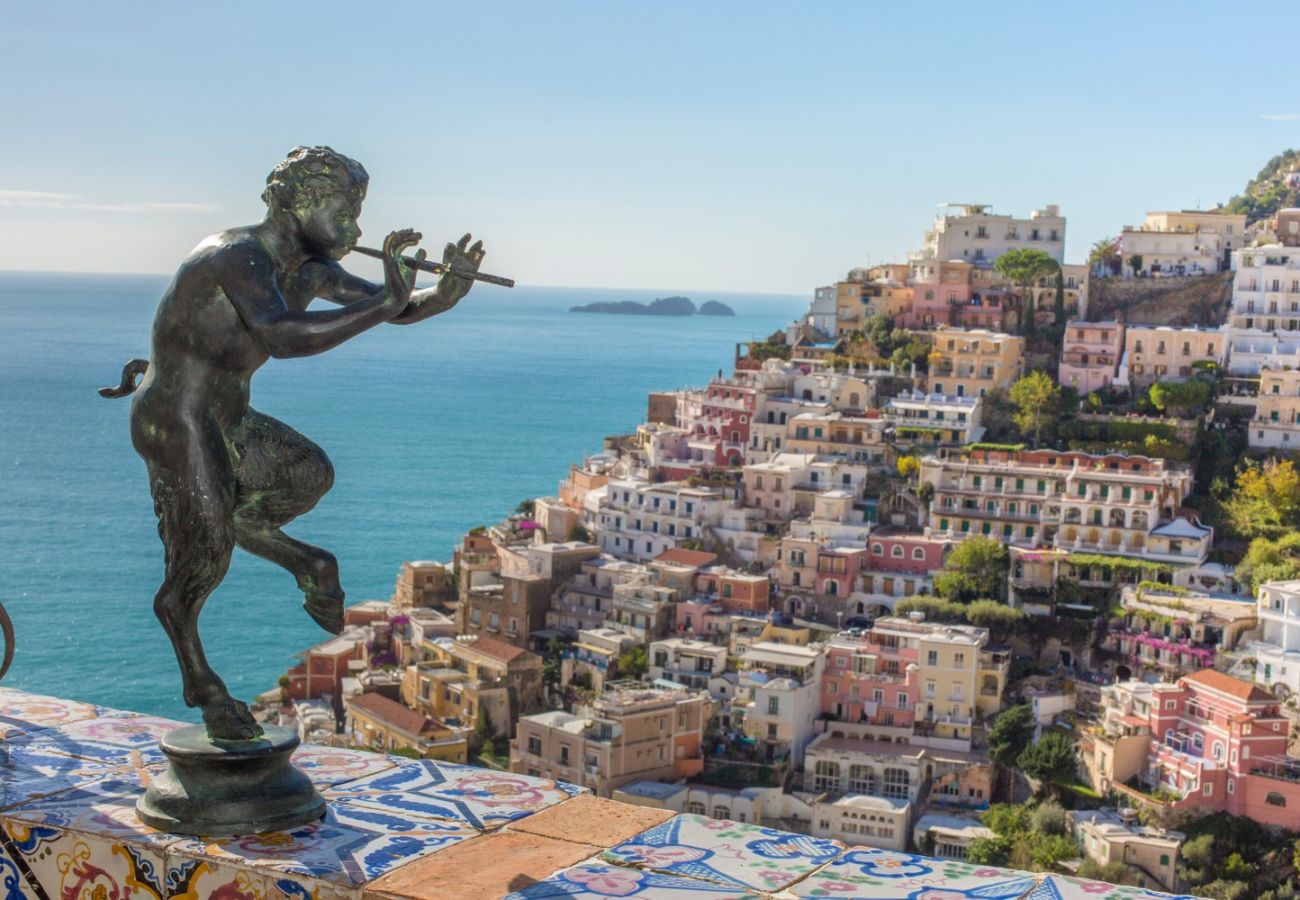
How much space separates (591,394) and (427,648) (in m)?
47.5

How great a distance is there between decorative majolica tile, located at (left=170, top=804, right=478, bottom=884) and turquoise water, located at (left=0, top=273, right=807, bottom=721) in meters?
20.9

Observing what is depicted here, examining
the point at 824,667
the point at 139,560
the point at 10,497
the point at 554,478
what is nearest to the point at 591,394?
the point at 554,478

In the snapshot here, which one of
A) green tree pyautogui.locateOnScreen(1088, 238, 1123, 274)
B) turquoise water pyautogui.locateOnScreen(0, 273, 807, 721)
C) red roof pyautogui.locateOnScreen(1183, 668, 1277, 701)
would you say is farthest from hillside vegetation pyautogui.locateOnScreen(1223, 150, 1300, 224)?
red roof pyautogui.locateOnScreen(1183, 668, 1277, 701)

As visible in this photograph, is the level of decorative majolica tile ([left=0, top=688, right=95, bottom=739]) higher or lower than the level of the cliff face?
lower

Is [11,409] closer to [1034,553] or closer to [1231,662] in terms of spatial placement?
[1034,553]

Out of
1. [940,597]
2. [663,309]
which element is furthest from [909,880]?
[663,309]

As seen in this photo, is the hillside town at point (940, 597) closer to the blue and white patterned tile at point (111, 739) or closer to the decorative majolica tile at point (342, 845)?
the blue and white patterned tile at point (111, 739)

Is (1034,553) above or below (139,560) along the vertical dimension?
above

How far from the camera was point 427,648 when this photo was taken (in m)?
22.1

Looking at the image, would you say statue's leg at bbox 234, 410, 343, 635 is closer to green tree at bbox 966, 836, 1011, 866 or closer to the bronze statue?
the bronze statue

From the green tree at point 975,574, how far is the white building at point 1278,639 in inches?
130

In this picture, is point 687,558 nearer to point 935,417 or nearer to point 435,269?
point 935,417

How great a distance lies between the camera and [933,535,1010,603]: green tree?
73.2ft

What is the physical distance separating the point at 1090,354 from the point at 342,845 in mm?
27709
